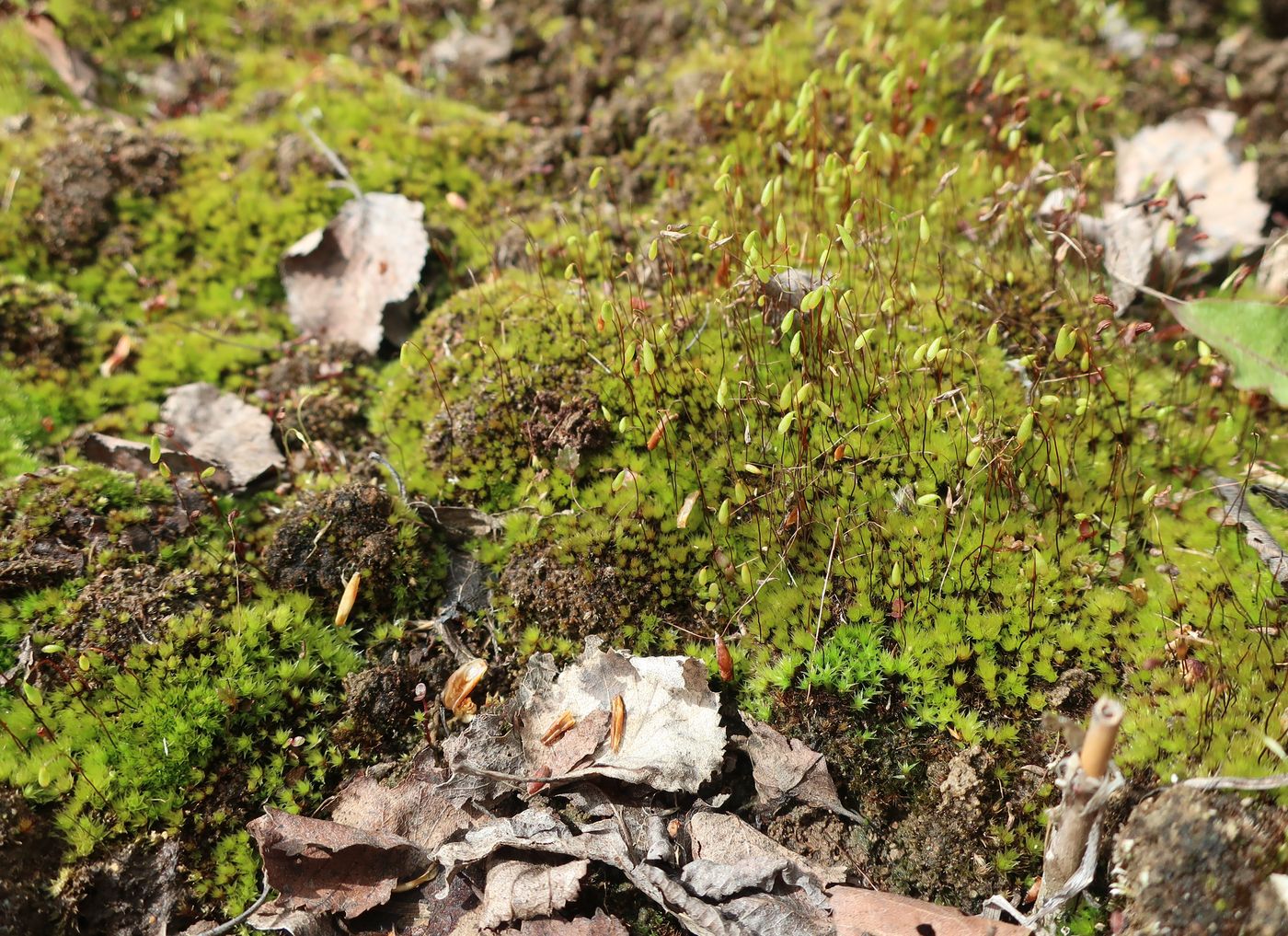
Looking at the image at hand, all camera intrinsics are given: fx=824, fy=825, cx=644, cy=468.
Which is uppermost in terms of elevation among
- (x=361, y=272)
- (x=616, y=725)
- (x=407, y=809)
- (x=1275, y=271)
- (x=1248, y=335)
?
(x=1248, y=335)

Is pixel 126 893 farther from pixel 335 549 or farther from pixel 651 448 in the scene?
pixel 651 448

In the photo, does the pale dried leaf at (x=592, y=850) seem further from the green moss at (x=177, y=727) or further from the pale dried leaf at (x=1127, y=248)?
the pale dried leaf at (x=1127, y=248)

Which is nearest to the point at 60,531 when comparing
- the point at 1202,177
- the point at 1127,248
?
the point at 1127,248

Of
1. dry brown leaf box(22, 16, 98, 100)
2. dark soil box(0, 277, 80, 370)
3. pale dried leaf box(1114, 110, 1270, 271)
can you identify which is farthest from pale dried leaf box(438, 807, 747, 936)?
dry brown leaf box(22, 16, 98, 100)

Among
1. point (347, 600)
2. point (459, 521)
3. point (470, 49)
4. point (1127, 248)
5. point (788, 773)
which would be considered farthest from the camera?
point (470, 49)

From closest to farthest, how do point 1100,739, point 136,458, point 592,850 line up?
point 1100,739, point 592,850, point 136,458

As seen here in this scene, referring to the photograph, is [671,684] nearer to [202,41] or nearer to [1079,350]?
[1079,350]

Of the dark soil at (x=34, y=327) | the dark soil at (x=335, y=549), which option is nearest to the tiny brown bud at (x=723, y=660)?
the dark soil at (x=335, y=549)
